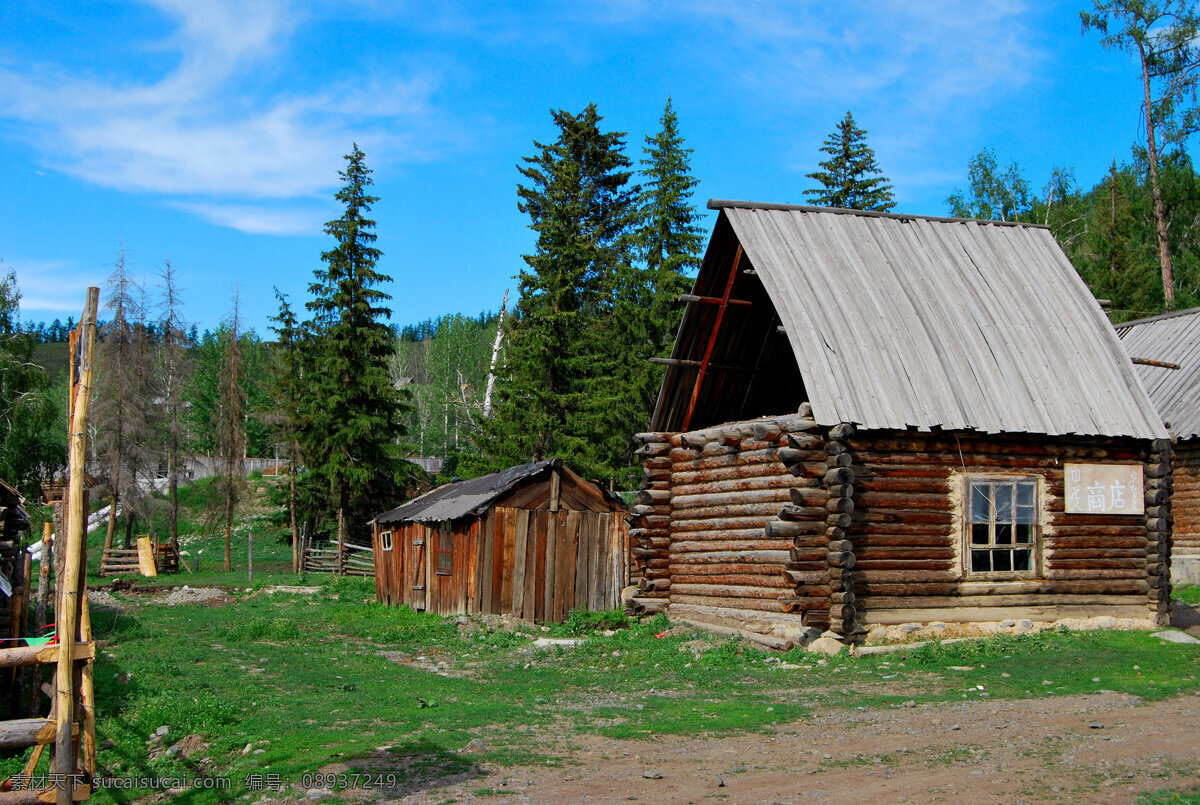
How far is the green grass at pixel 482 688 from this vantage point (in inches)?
369

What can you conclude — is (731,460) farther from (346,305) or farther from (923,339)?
(346,305)

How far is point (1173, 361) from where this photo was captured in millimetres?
26906

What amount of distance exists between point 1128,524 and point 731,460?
7.05 m

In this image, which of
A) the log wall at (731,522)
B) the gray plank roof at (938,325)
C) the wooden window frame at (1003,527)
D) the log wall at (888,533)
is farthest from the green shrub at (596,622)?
the gray plank roof at (938,325)

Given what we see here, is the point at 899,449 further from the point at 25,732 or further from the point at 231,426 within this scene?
the point at 231,426

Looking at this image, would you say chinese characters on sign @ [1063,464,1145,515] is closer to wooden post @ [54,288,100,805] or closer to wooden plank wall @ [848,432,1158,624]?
wooden plank wall @ [848,432,1158,624]

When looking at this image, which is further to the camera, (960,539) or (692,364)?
(692,364)

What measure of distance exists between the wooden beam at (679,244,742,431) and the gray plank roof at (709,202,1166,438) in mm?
734

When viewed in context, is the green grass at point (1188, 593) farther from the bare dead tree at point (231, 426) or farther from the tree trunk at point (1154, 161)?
the bare dead tree at point (231, 426)

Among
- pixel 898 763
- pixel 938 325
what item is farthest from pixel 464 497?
pixel 898 763

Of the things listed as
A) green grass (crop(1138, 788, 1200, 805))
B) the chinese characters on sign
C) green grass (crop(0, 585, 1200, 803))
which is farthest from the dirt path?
the chinese characters on sign

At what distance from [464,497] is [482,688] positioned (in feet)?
37.7

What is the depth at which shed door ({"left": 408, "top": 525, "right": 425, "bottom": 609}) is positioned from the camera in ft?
83.0

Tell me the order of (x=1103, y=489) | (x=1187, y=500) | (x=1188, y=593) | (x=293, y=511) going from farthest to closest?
(x=293, y=511) → (x=1187, y=500) → (x=1188, y=593) → (x=1103, y=489)
